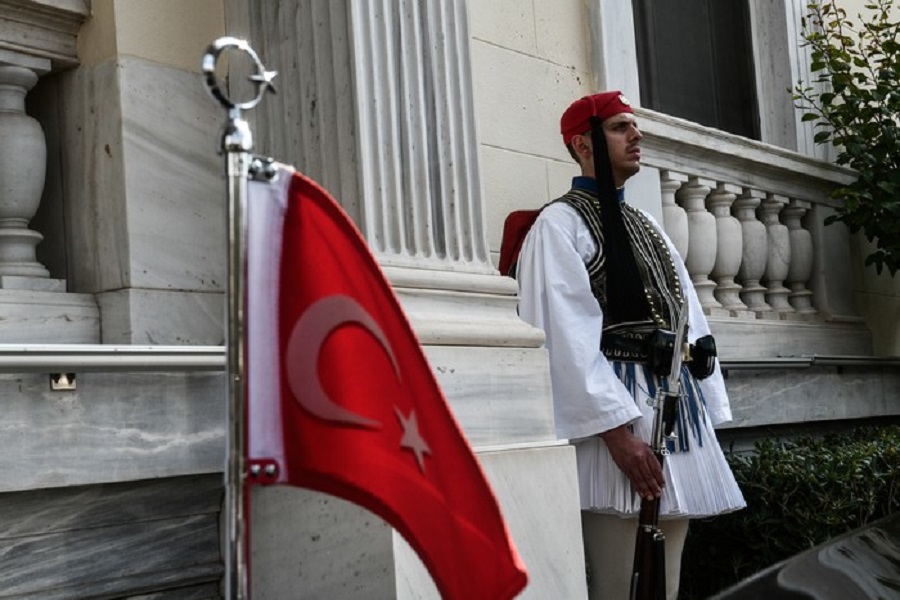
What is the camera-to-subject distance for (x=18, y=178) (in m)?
3.96

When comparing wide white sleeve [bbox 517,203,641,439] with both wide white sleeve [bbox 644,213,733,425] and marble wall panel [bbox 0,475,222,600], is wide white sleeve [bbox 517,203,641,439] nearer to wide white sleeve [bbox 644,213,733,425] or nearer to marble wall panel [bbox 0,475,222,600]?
wide white sleeve [bbox 644,213,733,425]

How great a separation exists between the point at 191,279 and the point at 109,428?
2.62ft

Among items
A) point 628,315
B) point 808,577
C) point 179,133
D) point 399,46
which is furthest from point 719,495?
point 808,577

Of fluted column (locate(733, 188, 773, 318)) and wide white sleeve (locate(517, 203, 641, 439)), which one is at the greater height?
fluted column (locate(733, 188, 773, 318))

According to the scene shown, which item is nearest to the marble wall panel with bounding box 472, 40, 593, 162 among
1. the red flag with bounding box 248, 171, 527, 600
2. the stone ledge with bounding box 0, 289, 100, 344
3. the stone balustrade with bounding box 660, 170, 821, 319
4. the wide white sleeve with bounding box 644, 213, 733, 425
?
the wide white sleeve with bounding box 644, 213, 733, 425

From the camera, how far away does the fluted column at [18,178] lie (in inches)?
155

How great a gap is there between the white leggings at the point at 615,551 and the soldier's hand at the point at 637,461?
0.29 meters

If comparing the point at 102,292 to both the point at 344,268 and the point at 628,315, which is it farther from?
the point at 344,268

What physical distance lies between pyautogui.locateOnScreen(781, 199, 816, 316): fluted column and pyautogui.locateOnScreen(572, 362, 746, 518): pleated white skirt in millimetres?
2876

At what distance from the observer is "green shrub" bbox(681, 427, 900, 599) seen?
5.73 m

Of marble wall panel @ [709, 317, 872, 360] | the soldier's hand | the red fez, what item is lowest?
the soldier's hand

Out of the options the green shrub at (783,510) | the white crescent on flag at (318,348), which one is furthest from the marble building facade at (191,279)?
the green shrub at (783,510)

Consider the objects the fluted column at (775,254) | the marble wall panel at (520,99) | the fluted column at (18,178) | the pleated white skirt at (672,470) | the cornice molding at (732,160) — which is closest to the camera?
the fluted column at (18,178)

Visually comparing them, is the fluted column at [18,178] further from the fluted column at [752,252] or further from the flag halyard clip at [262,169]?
the fluted column at [752,252]
